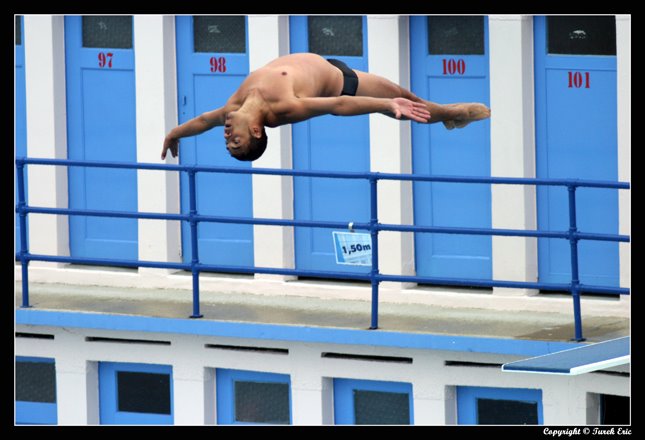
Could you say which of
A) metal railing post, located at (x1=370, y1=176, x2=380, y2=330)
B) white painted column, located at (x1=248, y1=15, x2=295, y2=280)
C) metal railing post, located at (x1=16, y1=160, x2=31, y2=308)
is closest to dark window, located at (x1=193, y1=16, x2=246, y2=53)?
white painted column, located at (x1=248, y1=15, x2=295, y2=280)

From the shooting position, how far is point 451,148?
15977 millimetres

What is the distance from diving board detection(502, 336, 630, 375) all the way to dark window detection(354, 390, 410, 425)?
1.69 metres

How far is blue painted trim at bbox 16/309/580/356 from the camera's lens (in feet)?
47.2

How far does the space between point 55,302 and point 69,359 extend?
A: 1.37 feet

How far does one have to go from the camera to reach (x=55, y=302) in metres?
15.9

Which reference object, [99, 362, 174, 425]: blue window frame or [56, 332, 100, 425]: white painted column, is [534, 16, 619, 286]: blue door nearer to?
[99, 362, 174, 425]: blue window frame

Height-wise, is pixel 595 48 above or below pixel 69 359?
above

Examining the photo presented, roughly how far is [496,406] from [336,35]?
296 centimetres

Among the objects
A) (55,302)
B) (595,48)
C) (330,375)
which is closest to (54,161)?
(55,302)

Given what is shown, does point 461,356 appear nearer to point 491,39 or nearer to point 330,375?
point 330,375

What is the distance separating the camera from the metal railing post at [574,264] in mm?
14047

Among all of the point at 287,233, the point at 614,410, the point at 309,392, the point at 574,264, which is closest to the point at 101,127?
the point at 287,233

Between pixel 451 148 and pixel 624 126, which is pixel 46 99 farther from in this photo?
pixel 624 126

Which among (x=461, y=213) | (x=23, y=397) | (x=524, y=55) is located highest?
(x=524, y=55)
